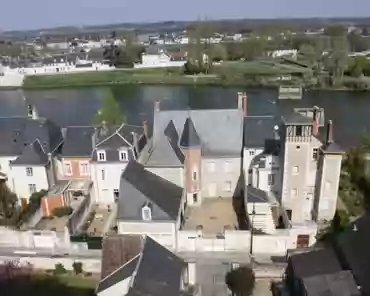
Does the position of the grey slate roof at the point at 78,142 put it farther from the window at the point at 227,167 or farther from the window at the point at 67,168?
the window at the point at 227,167

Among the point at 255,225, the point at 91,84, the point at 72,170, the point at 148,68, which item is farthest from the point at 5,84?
the point at 255,225

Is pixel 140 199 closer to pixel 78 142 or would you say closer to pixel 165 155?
pixel 165 155

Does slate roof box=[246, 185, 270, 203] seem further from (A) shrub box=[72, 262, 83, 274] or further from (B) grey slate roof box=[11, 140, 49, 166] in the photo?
(B) grey slate roof box=[11, 140, 49, 166]

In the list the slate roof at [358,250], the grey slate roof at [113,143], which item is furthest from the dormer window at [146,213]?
the slate roof at [358,250]

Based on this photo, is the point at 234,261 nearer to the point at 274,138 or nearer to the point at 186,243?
the point at 186,243

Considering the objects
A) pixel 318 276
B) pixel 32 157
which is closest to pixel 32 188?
pixel 32 157

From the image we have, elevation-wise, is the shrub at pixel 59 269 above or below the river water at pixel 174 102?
above
